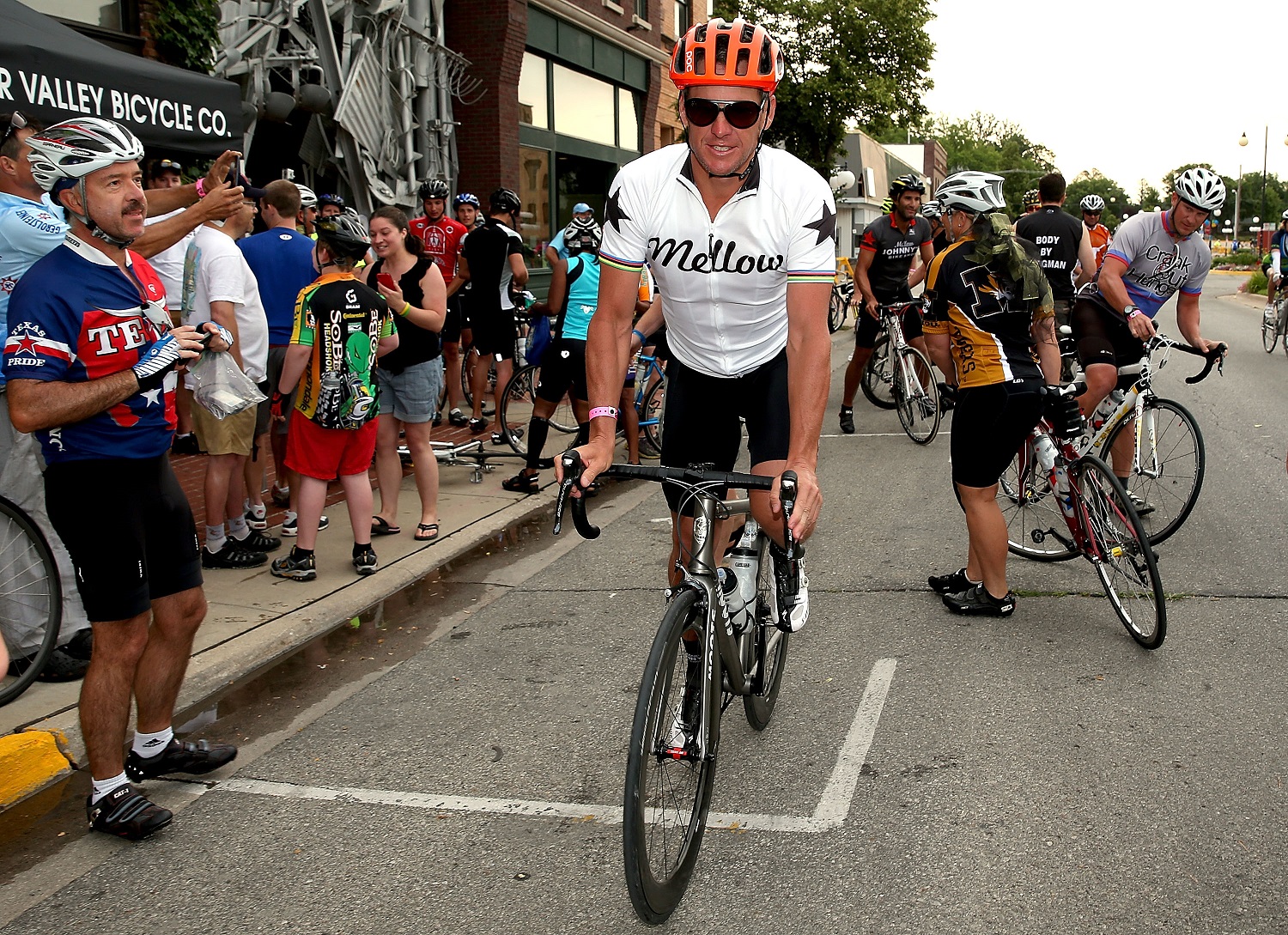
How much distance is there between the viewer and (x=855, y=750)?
4.13m

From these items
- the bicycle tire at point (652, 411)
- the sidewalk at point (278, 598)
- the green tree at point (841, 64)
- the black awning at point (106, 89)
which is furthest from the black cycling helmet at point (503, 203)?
the green tree at point (841, 64)

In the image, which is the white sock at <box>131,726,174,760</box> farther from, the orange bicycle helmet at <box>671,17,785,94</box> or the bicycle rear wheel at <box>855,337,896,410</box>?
the bicycle rear wheel at <box>855,337,896,410</box>

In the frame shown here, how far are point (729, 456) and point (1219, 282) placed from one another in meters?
53.1

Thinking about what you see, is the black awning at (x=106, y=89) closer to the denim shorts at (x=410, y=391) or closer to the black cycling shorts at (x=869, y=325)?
the denim shorts at (x=410, y=391)

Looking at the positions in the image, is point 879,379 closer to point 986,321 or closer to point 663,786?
point 986,321

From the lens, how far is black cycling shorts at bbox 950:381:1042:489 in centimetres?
531

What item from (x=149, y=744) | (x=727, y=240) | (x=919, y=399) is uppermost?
(x=727, y=240)

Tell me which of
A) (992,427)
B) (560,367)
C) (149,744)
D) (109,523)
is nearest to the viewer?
(109,523)

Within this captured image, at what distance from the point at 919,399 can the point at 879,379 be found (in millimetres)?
2036

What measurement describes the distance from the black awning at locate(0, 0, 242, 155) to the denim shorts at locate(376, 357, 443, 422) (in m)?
1.97

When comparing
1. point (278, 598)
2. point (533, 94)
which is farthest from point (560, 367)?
point (533, 94)

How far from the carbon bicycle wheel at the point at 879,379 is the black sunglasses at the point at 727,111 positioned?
8654 millimetres

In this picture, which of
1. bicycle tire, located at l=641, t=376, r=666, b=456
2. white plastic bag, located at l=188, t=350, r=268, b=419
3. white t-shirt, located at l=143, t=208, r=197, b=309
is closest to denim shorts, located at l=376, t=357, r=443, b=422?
white t-shirt, located at l=143, t=208, r=197, b=309

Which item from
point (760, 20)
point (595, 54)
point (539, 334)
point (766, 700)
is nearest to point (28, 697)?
point (766, 700)
